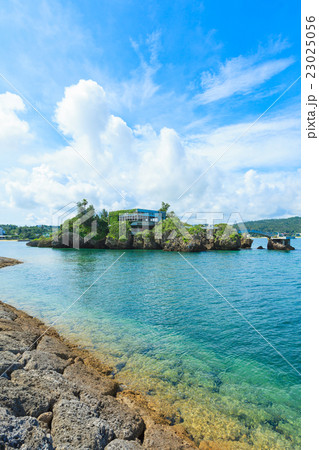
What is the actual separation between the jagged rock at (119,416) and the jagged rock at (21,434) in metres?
1.33

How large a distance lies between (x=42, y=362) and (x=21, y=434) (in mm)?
3063

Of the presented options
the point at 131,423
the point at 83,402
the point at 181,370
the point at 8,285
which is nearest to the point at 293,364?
the point at 181,370

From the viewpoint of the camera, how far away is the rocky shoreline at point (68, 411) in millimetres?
3674

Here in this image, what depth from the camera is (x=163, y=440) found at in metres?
4.46

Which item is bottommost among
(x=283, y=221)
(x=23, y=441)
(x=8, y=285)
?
(x=8, y=285)

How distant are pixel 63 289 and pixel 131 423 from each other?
15.9 metres

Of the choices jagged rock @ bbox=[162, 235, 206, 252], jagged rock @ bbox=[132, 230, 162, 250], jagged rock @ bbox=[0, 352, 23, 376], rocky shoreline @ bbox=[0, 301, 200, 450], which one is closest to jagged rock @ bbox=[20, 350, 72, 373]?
rocky shoreline @ bbox=[0, 301, 200, 450]

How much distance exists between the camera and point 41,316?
41.2 feet

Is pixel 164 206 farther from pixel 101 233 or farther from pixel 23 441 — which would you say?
pixel 23 441

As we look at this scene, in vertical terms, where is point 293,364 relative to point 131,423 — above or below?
below

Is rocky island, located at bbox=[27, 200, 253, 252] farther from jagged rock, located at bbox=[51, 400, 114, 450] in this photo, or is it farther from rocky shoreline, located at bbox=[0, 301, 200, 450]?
jagged rock, located at bbox=[51, 400, 114, 450]

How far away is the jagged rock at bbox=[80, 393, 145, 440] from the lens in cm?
444

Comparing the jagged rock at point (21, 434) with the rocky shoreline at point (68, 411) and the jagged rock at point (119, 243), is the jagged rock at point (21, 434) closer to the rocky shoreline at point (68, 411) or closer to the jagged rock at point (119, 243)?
the rocky shoreline at point (68, 411)

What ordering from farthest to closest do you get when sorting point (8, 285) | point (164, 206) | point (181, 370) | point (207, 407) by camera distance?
point (164, 206) < point (8, 285) < point (181, 370) < point (207, 407)
